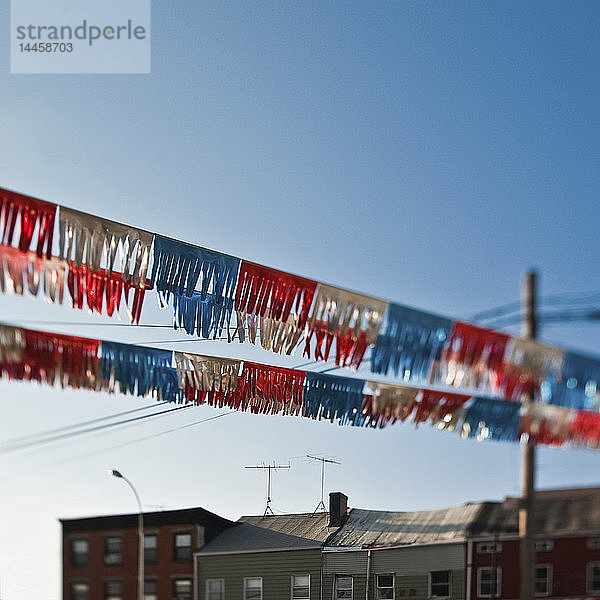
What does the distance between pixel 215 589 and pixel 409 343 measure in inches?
124

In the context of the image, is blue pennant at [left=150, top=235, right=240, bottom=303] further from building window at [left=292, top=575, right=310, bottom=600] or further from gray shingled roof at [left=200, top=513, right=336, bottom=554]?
building window at [left=292, top=575, right=310, bottom=600]

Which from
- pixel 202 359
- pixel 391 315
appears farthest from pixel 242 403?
pixel 391 315

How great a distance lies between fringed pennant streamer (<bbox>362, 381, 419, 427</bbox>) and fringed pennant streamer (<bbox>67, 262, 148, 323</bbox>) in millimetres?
1638

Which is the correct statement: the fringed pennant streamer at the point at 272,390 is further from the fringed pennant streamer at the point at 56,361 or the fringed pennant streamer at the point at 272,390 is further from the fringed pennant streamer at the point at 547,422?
the fringed pennant streamer at the point at 547,422

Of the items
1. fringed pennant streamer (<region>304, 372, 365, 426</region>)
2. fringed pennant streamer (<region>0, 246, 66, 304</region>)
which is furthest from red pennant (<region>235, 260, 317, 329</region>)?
fringed pennant streamer (<region>0, 246, 66, 304</region>)

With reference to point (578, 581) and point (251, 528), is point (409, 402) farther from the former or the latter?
point (251, 528)

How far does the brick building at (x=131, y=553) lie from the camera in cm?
750

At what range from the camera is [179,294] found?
736 centimetres

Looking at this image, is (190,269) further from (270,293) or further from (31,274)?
(31,274)

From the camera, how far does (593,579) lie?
7.26 metres

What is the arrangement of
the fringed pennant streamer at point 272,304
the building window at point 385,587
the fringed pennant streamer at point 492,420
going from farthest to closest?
the building window at point 385,587
the fringed pennant streamer at point 272,304
the fringed pennant streamer at point 492,420

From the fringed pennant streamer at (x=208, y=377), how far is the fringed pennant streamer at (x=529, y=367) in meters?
2.10

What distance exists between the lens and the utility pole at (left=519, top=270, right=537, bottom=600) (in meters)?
6.60

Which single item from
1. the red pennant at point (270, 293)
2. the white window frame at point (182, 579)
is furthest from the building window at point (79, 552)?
the red pennant at point (270, 293)
